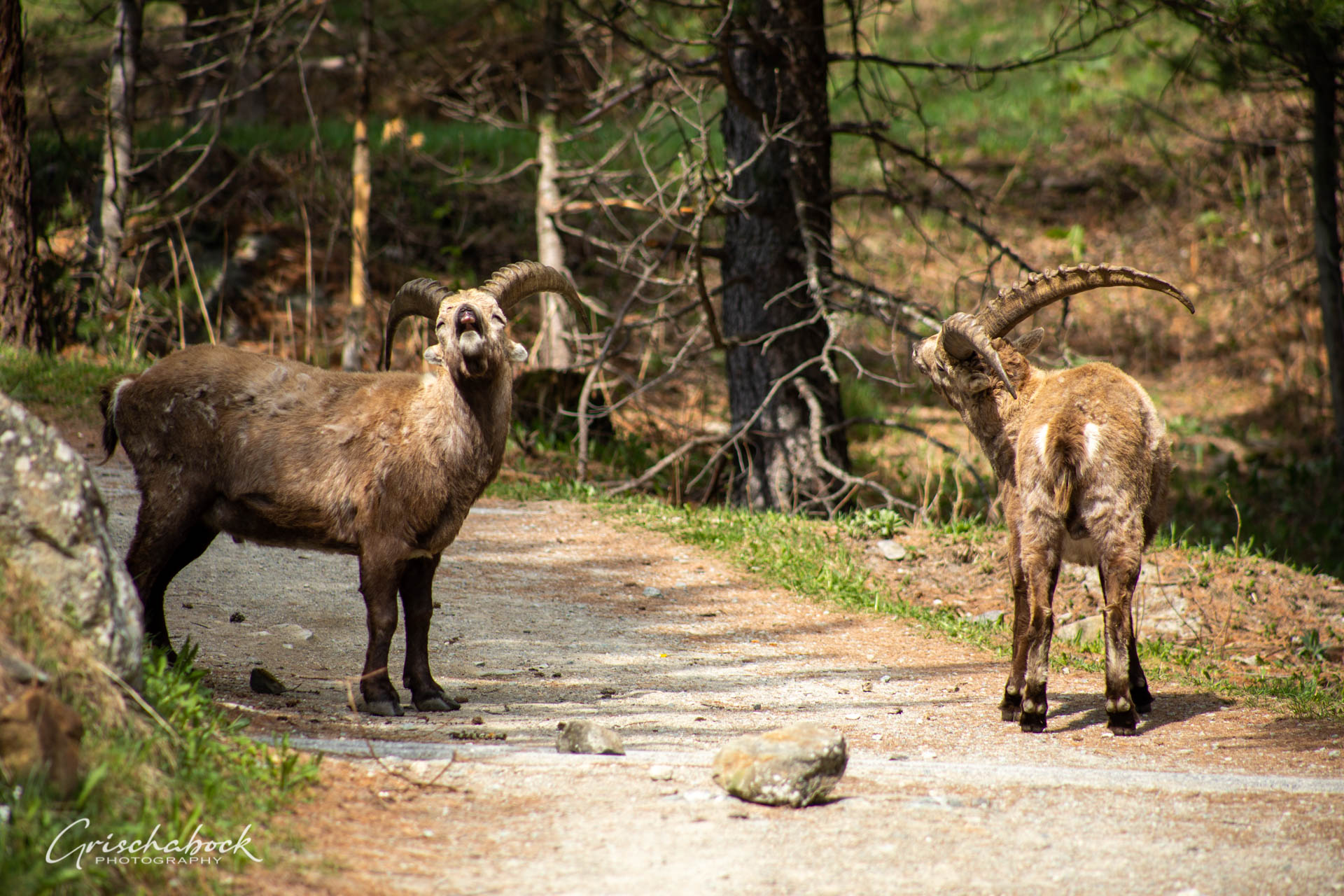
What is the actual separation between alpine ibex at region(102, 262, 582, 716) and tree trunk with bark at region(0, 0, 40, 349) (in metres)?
6.71

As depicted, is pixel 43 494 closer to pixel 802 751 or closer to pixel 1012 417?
pixel 802 751

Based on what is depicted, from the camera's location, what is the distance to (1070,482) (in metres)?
5.41

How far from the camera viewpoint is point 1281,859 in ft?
12.3

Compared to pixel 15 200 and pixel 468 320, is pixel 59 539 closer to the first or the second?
pixel 468 320

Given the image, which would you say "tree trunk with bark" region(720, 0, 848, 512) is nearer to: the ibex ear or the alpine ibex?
the ibex ear

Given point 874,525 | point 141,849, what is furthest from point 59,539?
point 874,525

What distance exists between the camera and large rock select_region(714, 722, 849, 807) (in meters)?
4.00

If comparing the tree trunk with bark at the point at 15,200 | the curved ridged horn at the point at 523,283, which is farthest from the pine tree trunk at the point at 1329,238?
the tree trunk with bark at the point at 15,200

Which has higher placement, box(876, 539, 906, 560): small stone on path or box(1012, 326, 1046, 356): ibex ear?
box(1012, 326, 1046, 356): ibex ear

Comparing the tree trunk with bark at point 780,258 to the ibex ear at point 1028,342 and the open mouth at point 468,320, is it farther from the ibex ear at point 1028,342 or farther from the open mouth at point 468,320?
the open mouth at point 468,320

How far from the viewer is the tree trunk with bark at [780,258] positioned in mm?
10250

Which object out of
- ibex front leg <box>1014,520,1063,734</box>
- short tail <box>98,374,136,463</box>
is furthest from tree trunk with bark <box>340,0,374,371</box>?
ibex front leg <box>1014,520,1063,734</box>

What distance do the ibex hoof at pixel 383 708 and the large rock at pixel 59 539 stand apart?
1.50 m

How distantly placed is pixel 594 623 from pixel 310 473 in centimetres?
251
